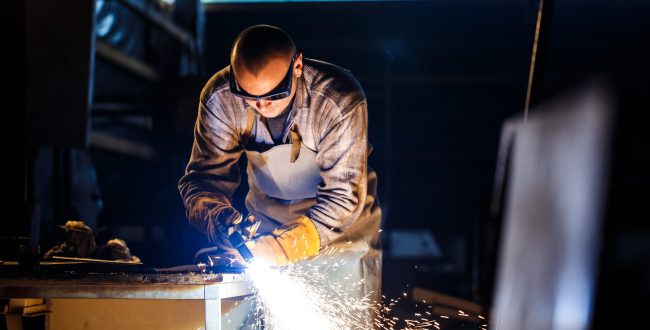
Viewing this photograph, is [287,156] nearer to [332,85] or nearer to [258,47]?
[332,85]

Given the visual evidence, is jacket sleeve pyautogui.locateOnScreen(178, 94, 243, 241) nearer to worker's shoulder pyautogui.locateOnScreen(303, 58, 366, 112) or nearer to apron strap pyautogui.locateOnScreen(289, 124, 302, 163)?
apron strap pyautogui.locateOnScreen(289, 124, 302, 163)

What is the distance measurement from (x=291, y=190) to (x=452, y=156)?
5.13 meters

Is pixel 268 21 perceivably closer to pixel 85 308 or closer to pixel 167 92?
pixel 167 92

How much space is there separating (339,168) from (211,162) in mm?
568

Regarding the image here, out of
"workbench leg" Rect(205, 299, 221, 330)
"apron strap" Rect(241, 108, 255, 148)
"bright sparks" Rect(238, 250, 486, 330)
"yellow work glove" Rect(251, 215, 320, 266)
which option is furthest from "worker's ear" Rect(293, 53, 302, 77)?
"workbench leg" Rect(205, 299, 221, 330)

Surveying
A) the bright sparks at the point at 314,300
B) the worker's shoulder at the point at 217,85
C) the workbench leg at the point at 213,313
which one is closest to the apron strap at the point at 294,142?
the worker's shoulder at the point at 217,85

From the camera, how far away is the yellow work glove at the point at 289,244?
8.27 feet

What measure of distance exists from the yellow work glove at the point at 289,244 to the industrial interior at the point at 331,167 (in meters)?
0.01

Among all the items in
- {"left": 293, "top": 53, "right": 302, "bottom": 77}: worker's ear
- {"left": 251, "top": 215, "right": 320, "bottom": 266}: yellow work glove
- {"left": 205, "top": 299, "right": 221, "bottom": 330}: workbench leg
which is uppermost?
{"left": 293, "top": 53, "right": 302, "bottom": 77}: worker's ear

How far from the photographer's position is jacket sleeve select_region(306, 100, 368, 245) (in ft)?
8.77

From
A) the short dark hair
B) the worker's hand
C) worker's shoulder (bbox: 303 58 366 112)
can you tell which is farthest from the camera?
worker's shoulder (bbox: 303 58 366 112)

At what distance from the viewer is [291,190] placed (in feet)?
9.23

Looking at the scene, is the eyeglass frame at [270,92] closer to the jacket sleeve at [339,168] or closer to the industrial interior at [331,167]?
the industrial interior at [331,167]

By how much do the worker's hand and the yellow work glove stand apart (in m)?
0.13
